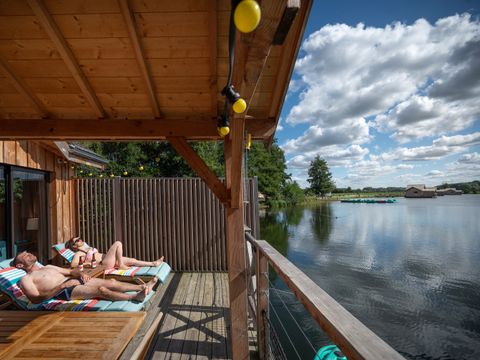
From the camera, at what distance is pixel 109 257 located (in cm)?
403

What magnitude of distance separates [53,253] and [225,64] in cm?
480

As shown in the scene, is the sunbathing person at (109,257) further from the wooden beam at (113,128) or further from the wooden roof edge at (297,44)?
the wooden roof edge at (297,44)

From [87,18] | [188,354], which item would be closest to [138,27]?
[87,18]

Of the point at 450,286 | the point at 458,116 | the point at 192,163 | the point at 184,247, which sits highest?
the point at 458,116

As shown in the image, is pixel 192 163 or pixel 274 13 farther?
pixel 192 163

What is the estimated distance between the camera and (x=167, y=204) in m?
5.41

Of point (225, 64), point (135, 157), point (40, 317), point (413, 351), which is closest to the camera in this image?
point (225, 64)

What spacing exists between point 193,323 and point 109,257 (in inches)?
68.2

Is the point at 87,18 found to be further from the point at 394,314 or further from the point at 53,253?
the point at 394,314

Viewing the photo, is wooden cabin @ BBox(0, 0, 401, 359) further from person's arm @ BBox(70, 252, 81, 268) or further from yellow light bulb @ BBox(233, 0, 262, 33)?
person's arm @ BBox(70, 252, 81, 268)

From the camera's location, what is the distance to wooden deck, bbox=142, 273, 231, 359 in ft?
8.44

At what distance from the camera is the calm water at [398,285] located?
657 cm

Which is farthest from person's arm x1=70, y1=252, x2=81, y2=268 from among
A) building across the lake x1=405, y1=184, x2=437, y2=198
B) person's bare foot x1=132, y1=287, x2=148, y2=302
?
building across the lake x1=405, y1=184, x2=437, y2=198

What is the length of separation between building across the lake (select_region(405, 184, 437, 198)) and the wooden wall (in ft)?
251
